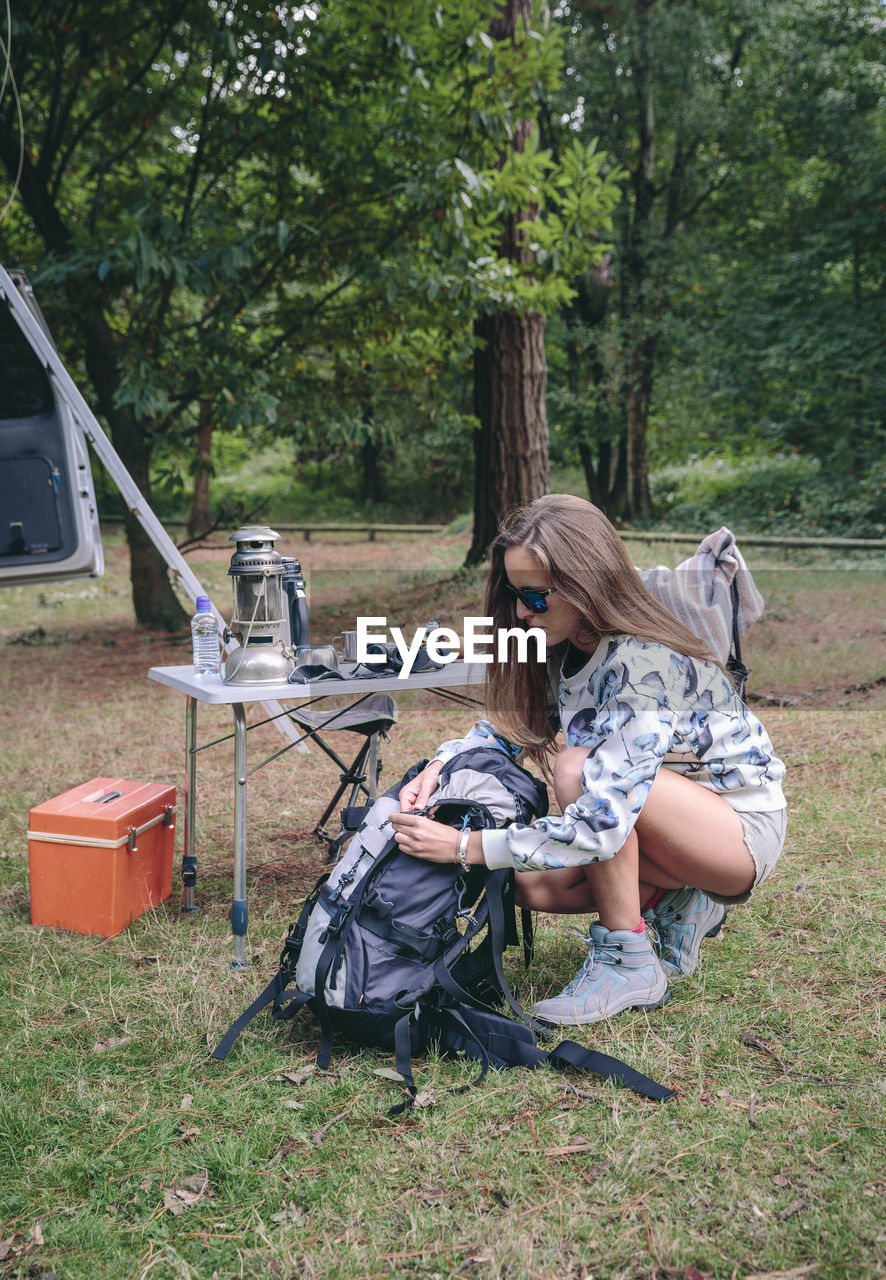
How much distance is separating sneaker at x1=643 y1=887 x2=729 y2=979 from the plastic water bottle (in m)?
1.45

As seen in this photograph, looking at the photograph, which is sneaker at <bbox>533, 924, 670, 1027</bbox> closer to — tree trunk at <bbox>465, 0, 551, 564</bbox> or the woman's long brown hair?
the woman's long brown hair

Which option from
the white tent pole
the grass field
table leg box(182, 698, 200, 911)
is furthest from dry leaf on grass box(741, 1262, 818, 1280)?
the white tent pole

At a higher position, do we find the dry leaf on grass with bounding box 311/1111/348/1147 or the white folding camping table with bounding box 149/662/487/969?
the white folding camping table with bounding box 149/662/487/969

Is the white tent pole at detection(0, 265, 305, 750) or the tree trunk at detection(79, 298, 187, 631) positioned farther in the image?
the tree trunk at detection(79, 298, 187, 631)

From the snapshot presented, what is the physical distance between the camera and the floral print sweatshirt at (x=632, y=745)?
6.57 feet

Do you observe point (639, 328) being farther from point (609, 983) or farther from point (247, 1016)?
point (247, 1016)

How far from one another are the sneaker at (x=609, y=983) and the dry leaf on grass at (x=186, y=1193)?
810 mm

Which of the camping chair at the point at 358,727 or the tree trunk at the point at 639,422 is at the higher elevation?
the tree trunk at the point at 639,422

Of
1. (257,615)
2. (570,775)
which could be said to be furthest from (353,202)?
(570,775)

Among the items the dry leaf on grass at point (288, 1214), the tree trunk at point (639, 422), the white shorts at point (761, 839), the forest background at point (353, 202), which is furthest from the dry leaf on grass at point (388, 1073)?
the tree trunk at point (639, 422)

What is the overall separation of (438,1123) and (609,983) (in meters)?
0.54

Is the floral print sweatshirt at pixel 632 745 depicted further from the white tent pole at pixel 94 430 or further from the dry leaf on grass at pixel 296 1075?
the white tent pole at pixel 94 430

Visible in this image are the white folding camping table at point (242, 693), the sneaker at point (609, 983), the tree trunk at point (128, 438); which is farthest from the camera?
the tree trunk at point (128, 438)

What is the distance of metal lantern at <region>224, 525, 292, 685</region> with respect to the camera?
2779 millimetres
